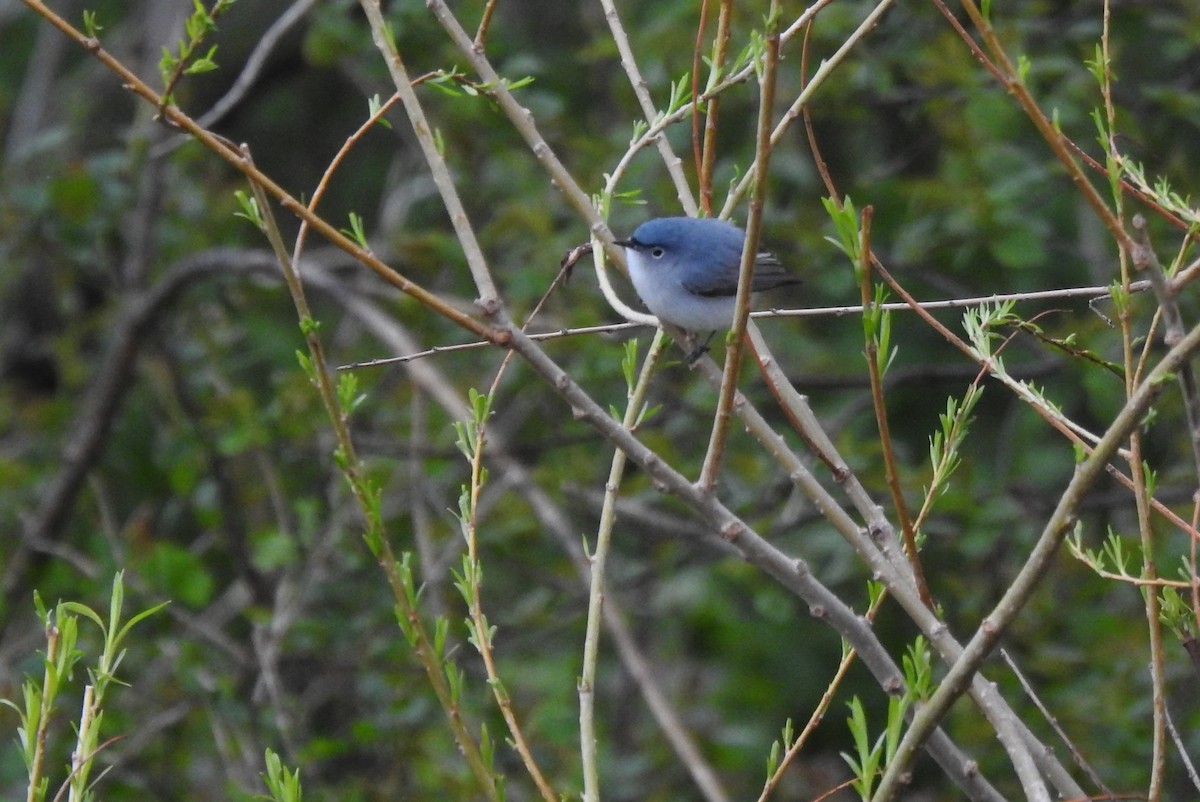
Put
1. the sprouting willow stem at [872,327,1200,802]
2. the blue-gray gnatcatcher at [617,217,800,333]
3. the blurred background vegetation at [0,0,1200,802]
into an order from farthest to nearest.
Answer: the blurred background vegetation at [0,0,1200,802] → the blue-gray gnatcatcher at [617,217,800,333] → the sprouting willow stem at [872,327,1200,802]

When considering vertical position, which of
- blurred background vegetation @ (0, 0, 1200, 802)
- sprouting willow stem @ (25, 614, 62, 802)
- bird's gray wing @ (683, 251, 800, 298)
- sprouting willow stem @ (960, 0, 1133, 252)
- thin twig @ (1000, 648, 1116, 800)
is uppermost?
sprouting willow stem @ (960, 0, 1133, 252)

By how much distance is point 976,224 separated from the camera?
15.1ft

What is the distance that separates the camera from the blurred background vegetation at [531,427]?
15.3 ft

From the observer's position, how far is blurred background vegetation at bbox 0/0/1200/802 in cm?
467

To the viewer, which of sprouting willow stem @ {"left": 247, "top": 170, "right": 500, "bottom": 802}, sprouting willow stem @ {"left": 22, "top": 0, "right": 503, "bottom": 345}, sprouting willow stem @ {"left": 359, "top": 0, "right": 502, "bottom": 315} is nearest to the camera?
sprouting willow stem @ {"left": 247, "top": 170, "right": 500, "bottom": 802}

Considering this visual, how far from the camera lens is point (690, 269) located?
342cm

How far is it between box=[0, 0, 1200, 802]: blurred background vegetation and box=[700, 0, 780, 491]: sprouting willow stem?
2408 millimetres

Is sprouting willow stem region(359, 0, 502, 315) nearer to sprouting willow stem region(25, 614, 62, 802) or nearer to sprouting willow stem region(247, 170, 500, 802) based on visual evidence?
sprouting willow stem region(247, 170, 500, 802)

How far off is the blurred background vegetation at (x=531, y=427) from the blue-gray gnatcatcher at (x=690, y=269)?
2.05ft

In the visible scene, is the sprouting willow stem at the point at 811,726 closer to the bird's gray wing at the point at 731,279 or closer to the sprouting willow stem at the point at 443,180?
the sprouting willow stem at the point at 443,180

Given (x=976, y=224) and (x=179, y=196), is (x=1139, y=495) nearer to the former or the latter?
(x=976, y=224)

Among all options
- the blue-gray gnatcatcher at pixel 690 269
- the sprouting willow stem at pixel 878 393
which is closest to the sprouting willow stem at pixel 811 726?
the sprouting willow stem at pixel 878 393

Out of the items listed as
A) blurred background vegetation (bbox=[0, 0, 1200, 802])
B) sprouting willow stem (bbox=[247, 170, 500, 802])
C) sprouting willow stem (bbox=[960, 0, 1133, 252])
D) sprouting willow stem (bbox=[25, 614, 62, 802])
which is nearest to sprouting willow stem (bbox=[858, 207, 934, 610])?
sprouting willow stem (bbox=[960, 0, 1133, 252])

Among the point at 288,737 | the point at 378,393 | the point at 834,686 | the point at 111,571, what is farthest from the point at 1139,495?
the point at 378,393
